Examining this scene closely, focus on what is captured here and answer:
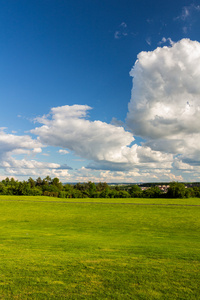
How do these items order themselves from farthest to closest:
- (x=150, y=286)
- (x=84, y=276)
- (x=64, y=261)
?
Result: (x=64, y=261), (x=84, y=276), (x=150, y=286)

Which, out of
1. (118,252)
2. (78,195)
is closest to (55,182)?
(78,195)

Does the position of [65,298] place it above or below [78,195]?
above

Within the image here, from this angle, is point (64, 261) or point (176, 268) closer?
point (176, 268)

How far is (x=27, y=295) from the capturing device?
18.8 ft

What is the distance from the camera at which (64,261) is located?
869cm

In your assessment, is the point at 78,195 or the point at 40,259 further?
the point at 78,195

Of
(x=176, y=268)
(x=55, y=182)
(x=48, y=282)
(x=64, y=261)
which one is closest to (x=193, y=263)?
(x=176, y=268)

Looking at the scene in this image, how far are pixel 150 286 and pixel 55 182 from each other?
13504cm

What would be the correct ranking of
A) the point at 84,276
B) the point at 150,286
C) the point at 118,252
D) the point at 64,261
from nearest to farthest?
1. the point at 150,286
2. the point at 84,276
3. the point at 64,261
4. the point at 118,252

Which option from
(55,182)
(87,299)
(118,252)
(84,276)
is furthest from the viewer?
(55,182)

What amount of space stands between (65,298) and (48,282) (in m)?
1.17

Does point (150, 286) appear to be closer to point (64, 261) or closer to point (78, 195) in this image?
point (64, 261)

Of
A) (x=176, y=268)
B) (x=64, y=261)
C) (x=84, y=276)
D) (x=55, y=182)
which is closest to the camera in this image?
(x=84, y=276)

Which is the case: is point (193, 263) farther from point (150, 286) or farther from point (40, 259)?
point (40, 259)
